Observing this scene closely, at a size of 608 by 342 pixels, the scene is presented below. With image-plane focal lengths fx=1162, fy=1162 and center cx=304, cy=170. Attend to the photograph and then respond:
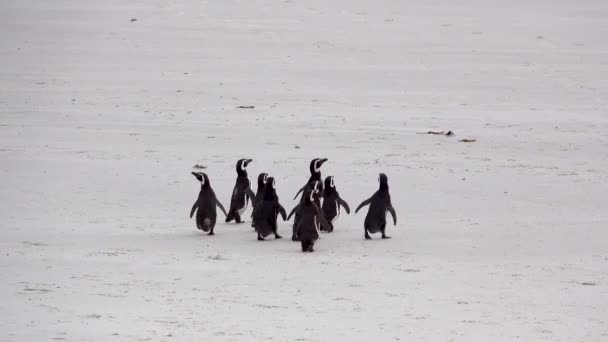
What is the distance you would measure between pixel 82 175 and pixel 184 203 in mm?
1520

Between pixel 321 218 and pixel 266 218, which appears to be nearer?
pixel 321 218

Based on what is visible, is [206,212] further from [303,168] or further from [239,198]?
[303,168]

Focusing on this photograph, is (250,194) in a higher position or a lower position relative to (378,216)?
higher

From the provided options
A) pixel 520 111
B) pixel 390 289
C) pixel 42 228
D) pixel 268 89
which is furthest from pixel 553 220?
pixel 268 89

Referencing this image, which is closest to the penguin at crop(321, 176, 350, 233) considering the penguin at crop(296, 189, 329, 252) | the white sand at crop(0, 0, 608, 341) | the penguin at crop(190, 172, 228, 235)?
the white sand at crop(0, 0, 608, 341)

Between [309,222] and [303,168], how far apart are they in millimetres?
3581

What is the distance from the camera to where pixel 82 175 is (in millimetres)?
13344

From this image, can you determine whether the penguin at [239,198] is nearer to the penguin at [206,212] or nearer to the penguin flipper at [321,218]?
the penguin at [206,212]

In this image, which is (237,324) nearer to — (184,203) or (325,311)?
(325,311)

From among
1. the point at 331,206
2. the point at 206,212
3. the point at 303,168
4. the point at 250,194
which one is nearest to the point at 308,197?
the point at 331,206

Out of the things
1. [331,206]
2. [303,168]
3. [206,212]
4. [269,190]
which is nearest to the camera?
[206,212]

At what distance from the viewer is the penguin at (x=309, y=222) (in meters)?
10.2

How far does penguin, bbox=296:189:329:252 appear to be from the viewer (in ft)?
33.6

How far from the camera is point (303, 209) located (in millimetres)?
10672
